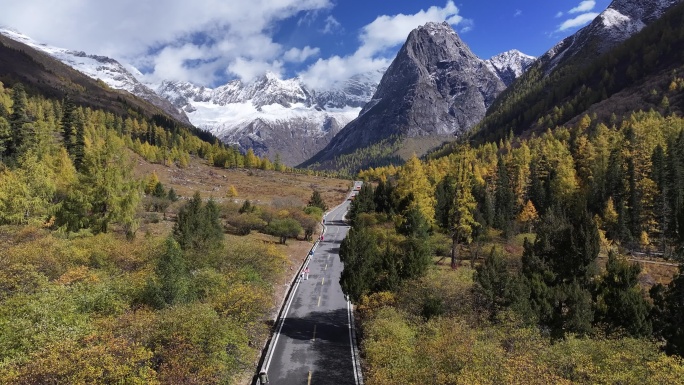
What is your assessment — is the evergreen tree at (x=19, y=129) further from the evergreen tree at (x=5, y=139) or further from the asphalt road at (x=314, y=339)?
the asphalt road at (x=314, y=339)

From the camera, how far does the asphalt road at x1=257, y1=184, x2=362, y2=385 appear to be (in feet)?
103

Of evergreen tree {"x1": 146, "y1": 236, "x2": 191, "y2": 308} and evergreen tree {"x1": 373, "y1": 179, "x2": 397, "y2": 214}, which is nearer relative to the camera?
evergreen tree {"x1": 146, "y1": 236, "x2": 191, "y2": 308}

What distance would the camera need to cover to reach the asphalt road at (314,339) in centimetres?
3147

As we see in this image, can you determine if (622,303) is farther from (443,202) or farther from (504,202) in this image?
(504,202)

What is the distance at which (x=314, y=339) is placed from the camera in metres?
38.2

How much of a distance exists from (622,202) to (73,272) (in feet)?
286

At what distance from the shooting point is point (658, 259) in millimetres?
69125

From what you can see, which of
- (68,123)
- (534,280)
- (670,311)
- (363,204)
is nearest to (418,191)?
(363,204)

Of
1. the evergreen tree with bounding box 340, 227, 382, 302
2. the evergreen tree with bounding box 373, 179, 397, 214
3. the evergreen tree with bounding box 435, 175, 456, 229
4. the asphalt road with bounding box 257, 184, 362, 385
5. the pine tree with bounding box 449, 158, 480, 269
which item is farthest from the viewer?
the evergreen tree with bounding box 373, 179, 397, 214

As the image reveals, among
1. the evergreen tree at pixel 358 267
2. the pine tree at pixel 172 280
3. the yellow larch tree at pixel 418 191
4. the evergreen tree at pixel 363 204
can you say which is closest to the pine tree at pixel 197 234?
the pine tree at pixel 172 280

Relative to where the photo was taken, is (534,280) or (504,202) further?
(504,202)

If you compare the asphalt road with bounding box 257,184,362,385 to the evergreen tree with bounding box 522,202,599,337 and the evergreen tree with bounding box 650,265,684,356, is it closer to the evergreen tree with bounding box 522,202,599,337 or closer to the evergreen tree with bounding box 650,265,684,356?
the evergreen tree with bounding box 522,202,599,337

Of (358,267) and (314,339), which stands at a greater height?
(358,267)

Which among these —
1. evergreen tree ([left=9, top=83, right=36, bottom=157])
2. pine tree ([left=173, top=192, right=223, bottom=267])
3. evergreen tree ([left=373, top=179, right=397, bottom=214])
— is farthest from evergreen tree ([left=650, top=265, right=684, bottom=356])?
evergreen tree ([left=9, top=83, right=36, bottom=157])
